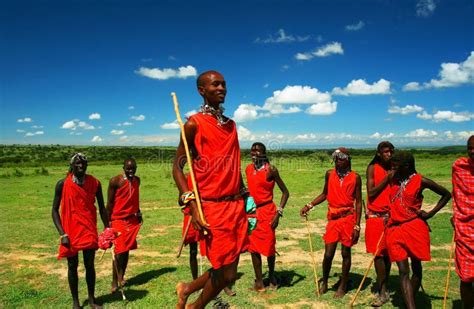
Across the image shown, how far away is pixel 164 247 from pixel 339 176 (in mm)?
5457

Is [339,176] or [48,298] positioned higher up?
[339,176]

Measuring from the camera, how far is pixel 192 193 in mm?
3520

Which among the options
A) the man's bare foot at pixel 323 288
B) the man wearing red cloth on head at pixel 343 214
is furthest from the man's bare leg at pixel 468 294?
the man's bare foot at pixel 323 288

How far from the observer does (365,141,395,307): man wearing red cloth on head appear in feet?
18.6

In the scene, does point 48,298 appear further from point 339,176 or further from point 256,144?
point 339,176

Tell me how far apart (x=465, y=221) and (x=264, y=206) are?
121 inches

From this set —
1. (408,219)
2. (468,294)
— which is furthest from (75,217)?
(468,294)

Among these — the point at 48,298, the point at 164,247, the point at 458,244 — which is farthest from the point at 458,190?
the point at 164,247

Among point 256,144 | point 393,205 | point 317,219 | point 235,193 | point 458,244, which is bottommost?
point 317,219

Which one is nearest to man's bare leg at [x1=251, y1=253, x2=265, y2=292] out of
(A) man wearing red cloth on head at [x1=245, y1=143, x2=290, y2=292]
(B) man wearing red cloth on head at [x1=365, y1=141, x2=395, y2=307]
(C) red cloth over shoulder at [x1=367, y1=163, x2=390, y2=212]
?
(A) man wearing red cloth on head at [x1=245, y1=143, x2=290, y2=292]

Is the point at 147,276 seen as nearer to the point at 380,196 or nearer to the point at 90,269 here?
the point at 90,269

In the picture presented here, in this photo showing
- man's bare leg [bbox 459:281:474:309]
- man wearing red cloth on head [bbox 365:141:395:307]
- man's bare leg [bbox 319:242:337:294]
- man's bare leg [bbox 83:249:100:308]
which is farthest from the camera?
man's bare leg [bbox 319:242:337:294]

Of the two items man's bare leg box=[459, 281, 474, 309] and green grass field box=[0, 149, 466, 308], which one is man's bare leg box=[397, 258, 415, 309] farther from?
green grass field box=[0, 149, 466, 308]

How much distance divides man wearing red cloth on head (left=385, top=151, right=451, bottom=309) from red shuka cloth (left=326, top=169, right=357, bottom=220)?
865 mm
